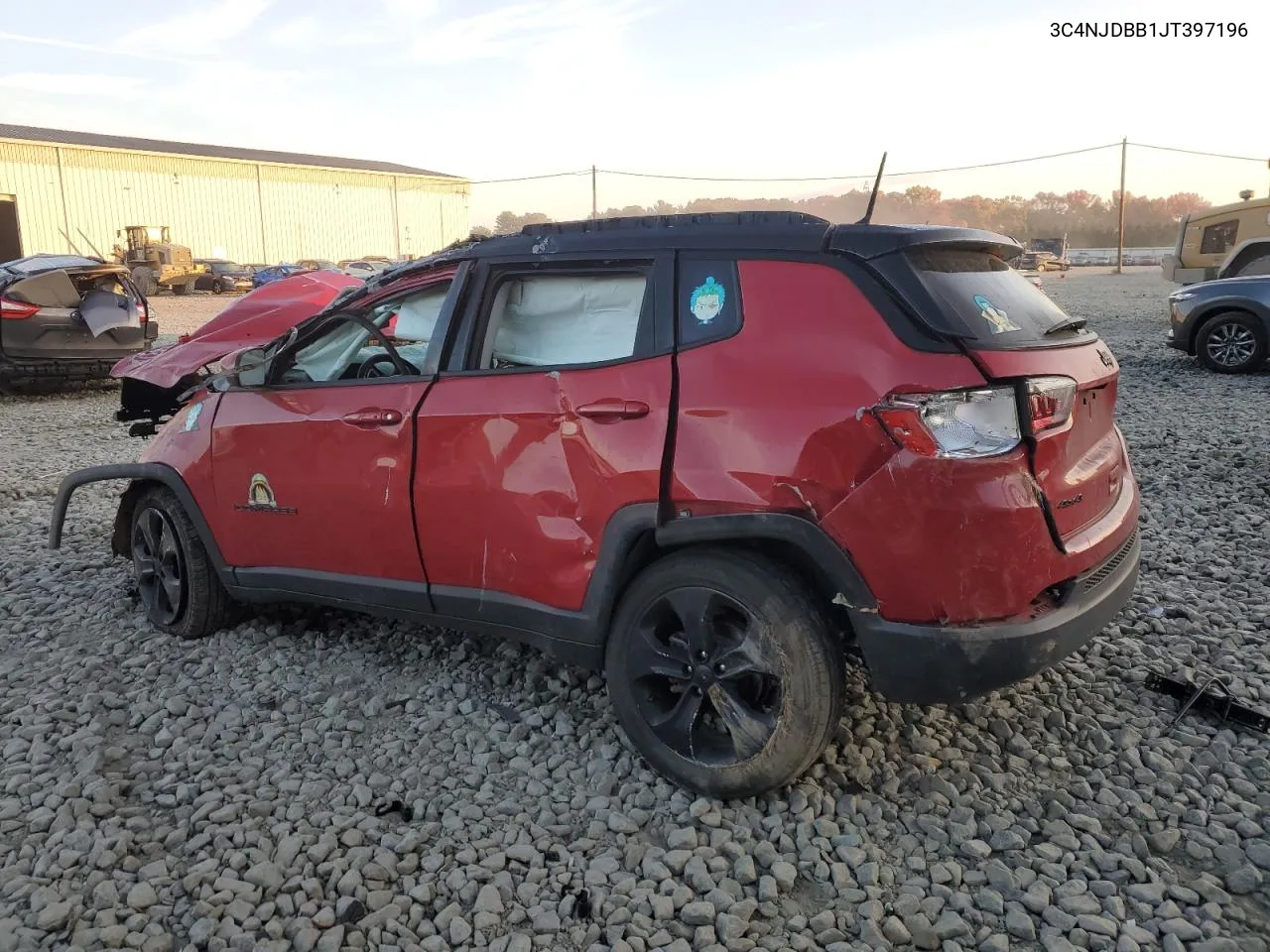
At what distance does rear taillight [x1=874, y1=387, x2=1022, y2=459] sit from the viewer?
2645 millimetres

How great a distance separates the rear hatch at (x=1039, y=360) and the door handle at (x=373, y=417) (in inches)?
72.4

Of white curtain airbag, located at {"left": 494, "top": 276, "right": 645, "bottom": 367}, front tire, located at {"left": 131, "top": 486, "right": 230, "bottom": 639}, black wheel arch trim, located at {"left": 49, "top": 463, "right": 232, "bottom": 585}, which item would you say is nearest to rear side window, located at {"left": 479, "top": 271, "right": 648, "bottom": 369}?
white curtain airbag, located at {"left": 494, "top": 276, "right": 645, "bottom": 367}

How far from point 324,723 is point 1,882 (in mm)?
1121

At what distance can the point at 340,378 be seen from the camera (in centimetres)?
396

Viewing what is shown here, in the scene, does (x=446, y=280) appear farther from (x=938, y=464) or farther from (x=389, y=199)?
(x=389, y=199)

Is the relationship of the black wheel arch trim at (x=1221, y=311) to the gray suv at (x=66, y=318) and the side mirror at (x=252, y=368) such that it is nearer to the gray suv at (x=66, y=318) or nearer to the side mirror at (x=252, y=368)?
the side mirror at (x=252, y=368)

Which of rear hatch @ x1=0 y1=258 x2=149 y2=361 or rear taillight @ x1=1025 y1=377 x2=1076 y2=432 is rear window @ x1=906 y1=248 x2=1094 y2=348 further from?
rear hatch @ x1=0 y1=258 x2=149 y2=361

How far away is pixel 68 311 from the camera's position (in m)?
11.6

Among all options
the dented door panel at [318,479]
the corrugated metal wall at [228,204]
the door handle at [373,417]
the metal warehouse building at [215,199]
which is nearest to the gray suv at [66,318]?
the dented door panel at [318,479]

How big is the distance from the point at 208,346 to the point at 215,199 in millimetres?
47766

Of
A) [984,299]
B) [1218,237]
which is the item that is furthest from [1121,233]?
[984,299]

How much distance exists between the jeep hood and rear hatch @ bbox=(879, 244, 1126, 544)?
5.21 meters

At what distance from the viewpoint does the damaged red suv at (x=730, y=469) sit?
8.85ft

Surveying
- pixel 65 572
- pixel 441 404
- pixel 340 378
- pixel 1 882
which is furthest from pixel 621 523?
pixel 65 572
